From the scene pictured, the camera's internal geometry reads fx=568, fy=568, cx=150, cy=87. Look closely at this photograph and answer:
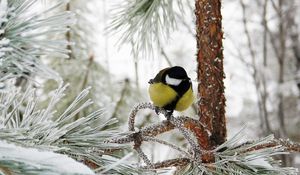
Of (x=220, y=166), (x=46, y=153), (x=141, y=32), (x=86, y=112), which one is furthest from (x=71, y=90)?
(x=46, y=153)

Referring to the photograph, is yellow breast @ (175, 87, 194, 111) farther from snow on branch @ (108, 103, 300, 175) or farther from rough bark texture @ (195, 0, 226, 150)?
snow on branch @ (108, 103, 300, 175)

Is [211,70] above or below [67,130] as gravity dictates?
above

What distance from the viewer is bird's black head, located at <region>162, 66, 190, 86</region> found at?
1.15 metres

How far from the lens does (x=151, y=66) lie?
189 centimetres

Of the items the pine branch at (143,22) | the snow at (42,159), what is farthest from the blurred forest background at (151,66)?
the snow at (42,159)

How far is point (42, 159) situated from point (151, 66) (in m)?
1.41

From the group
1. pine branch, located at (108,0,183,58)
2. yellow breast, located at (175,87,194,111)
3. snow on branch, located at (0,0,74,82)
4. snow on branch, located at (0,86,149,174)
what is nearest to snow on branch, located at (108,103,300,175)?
snow on branch, located at (0,86,149,174)

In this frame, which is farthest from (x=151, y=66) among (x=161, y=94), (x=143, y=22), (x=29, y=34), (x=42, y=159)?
(x=42, y=159)

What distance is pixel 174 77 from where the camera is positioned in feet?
3.86

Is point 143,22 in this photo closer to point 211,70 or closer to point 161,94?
point 161,94

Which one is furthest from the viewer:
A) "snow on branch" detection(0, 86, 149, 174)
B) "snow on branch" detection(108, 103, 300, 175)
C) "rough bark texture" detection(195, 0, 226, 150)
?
"rough bark texture" detection(195, 0, 226, 150)

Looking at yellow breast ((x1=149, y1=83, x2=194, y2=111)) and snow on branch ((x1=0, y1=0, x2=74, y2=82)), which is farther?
yellow breast ((x1=149, y1=83, x2=194, y2=111))

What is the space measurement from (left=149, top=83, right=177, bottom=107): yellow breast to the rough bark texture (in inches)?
5.3

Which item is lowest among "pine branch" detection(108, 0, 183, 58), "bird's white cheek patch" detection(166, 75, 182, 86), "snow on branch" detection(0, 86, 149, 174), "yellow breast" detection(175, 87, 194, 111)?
"snow on branch" detection(0, 86, 149, 174)
